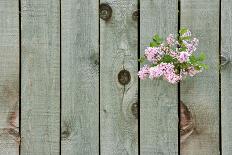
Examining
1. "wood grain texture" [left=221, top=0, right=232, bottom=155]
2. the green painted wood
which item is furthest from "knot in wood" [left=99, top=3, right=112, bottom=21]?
"wood grain texture" [left=221, top=0, right=232, bottom=155]

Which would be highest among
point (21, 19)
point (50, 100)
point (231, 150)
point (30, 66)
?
point (21, 19)

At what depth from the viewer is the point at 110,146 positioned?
2641 mm

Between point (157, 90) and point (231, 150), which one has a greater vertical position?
point (157, 90)

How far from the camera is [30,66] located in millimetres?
2645

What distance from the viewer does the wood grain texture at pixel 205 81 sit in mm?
2600

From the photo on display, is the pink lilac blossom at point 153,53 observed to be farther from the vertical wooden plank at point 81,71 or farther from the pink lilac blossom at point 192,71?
the vertical wooden plank at point 81,71

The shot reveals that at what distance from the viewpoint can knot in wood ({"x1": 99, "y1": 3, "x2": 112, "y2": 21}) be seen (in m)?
2.62

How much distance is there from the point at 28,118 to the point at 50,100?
0.14 metres

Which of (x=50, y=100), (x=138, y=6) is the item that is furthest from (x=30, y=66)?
(x=138, y=6)

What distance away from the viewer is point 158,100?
8.60ft

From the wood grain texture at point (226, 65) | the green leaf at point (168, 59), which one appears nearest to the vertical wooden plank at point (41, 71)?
the green leaf at point (168, 59)

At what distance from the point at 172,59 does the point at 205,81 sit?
24 cm

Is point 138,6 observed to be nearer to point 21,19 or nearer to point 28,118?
point 21,19

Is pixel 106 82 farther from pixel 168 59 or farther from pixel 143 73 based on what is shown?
pixel 168 59
